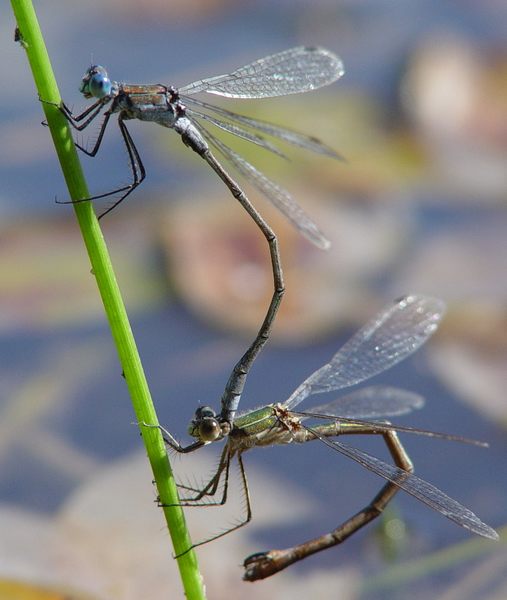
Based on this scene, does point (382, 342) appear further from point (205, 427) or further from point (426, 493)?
point (205, 427)

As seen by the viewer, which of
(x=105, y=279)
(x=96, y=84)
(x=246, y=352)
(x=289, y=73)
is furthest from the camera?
(x=289, y=73)

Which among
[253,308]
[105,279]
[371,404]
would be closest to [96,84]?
[105,279]

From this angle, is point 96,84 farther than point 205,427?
No

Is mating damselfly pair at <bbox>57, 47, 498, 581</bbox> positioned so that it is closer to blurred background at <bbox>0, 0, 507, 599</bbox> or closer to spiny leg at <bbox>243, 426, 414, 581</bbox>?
spiny leg at <bbox>243, 426, 414, 581</bbox>

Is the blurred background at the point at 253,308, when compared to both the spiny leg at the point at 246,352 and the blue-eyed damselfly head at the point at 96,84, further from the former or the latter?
the blue-eyed damselfly head at the point at 96,84

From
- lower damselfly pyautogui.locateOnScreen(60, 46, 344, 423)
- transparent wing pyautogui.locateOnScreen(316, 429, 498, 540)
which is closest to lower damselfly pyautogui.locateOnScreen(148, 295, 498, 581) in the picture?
transparent wing pyautogui.locateOnScreen(316, 429, 498, 540)

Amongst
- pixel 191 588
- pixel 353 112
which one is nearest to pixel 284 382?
pixel 191 588
